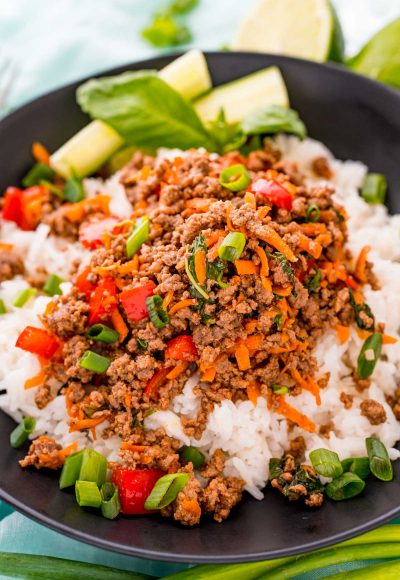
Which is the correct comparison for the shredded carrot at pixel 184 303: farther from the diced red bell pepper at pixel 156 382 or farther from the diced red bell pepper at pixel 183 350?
the diced red bell pepper at pixel 156 382

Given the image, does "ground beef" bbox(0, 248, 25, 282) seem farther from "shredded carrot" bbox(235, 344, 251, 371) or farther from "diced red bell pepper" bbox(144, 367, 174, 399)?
"shredded carrot" bbox(235, 344, 251, 371)

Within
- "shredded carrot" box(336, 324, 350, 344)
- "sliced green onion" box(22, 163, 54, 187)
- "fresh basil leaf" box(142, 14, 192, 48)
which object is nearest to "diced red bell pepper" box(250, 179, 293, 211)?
"shredded carrot" box(336, 324, 350, 344)

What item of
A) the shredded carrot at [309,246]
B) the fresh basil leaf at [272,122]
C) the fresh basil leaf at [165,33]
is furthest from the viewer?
the fresh basil leaf at [165,33]

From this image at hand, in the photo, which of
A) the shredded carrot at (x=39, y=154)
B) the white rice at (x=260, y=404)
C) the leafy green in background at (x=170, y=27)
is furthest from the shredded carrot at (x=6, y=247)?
the leafy green in background at (x=170, y=27)

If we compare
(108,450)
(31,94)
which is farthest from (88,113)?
(108,450)

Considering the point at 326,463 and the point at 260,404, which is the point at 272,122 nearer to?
the point at 260,404

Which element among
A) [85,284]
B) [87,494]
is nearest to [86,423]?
[87,494]
